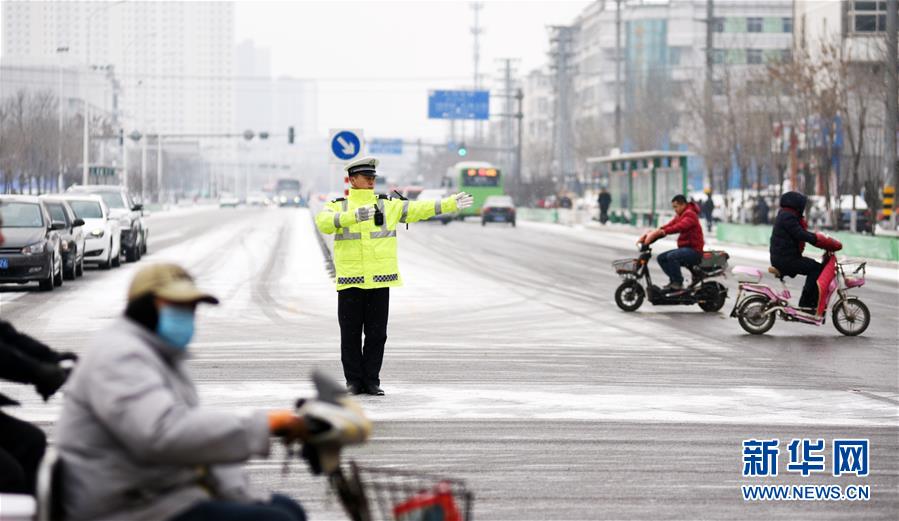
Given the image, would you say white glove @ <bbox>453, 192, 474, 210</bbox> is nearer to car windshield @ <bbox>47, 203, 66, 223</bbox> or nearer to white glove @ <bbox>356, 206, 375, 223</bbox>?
white glove @ <bbox>356, 206, 375, 223</bbox>

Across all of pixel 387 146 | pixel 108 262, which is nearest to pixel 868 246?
pixel 108 262

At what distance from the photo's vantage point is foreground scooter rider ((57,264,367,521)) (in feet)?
15.7

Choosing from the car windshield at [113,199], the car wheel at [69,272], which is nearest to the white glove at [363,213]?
the car wheel at [69,272]

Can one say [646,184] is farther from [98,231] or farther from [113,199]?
[98,231]

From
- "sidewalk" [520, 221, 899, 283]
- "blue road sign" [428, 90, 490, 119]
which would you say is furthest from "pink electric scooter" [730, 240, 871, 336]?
"blue road sign" [428, 90, 490, 119]

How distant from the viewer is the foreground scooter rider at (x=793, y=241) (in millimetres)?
18859

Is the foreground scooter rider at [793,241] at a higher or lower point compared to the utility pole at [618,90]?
lower

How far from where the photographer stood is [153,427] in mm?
4734

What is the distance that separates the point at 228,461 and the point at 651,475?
16.5 ft

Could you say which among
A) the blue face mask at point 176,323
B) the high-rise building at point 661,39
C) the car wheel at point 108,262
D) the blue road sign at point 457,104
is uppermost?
the high-rise building at point 661,39

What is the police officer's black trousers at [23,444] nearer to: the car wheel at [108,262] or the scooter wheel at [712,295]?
the scooter wheel at [712,295]

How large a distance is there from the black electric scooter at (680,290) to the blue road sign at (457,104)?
83119 mm

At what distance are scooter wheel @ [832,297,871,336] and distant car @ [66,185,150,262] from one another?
21250mm

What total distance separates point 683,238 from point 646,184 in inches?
1606
